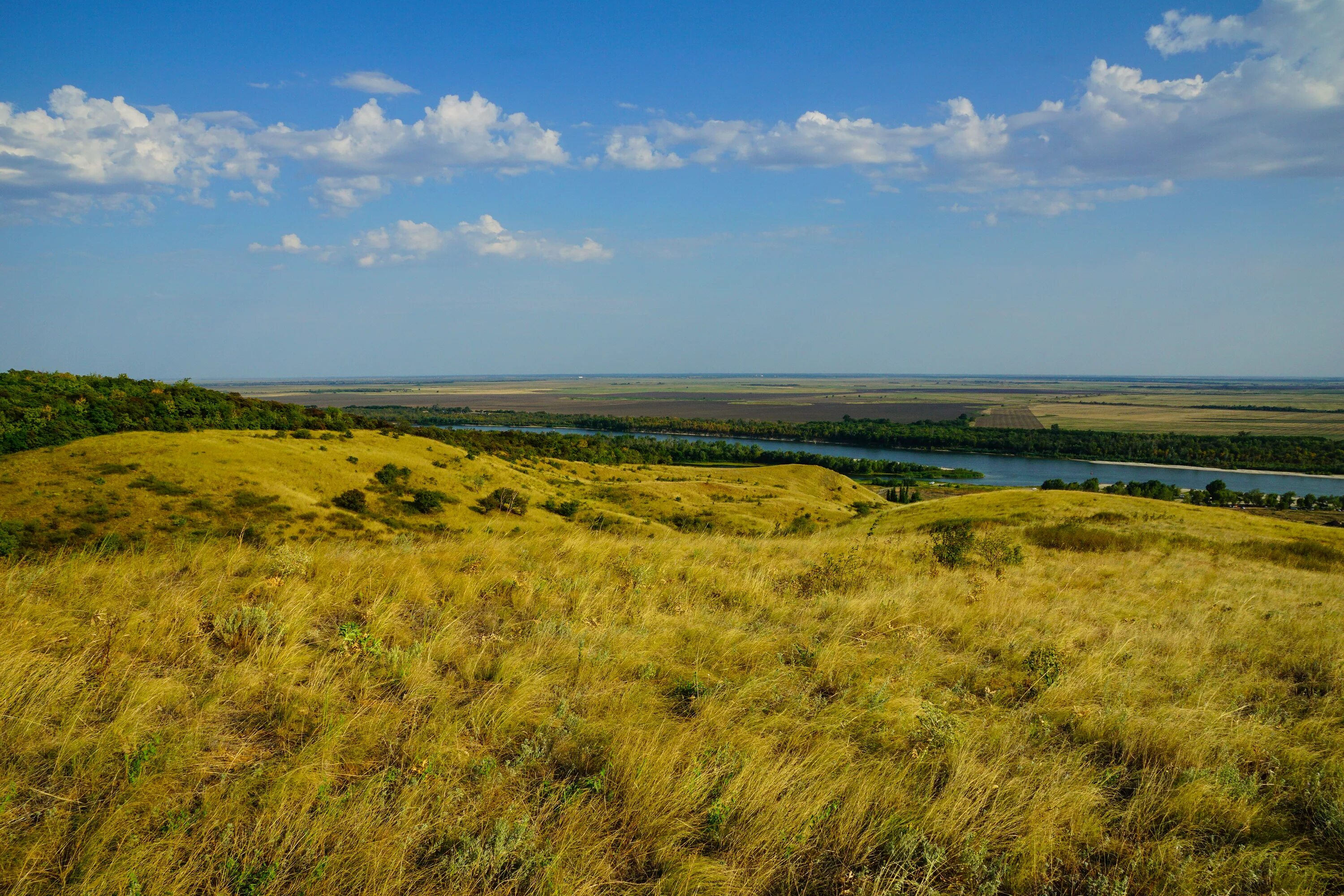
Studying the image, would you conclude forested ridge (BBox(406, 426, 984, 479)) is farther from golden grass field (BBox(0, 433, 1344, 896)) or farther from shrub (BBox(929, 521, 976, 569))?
golden grass field (BBox(0, 433, 1344, 896))

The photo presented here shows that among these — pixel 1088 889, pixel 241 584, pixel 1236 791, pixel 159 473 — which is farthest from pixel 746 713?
pixel 159 473

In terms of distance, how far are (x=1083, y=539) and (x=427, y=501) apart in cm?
3882

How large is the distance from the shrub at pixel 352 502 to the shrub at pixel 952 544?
3403 centimetres

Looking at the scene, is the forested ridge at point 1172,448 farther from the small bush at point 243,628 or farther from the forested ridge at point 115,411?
the small bush at point 243,628

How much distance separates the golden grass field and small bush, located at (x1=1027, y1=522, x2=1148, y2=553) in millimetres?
17758

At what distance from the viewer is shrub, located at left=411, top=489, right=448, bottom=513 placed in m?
42.0

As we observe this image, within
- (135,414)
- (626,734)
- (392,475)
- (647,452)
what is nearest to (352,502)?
(392,475)

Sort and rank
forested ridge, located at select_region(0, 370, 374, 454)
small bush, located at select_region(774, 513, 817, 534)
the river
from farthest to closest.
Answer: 1. the river
2. small bush, located at select_region(774, 513, 817, 534)
3. forested ridge, located at select_region(0, 370, 374, 454)

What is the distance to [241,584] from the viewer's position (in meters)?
7.12

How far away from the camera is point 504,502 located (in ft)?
153

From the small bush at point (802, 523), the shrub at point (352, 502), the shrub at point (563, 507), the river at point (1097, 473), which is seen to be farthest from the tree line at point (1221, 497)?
the shrub at point (352, 502)

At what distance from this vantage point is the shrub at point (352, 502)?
37.9 m

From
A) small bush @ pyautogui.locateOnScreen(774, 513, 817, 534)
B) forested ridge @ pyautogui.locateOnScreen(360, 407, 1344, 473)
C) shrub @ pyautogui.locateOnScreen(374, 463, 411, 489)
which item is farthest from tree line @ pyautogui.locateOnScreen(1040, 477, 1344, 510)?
shrub @ pyautogui.locateOnScreen(374, 463, 411, 489)

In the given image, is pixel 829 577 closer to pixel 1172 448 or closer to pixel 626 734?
pixel 626 734
